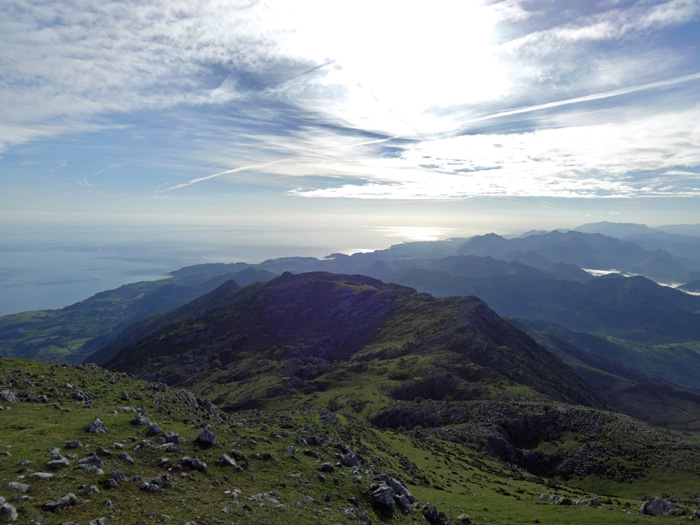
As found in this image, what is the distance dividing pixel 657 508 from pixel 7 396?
230ft

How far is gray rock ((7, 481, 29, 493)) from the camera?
17750 millimetres

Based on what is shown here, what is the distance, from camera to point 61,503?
56.0 ft

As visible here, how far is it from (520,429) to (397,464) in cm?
4952

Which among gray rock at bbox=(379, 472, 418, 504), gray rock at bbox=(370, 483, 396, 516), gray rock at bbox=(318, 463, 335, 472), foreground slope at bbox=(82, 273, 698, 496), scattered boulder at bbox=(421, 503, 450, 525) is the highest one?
gray rock at bbox=(318, 463, 335, 472)

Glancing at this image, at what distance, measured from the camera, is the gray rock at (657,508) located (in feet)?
129

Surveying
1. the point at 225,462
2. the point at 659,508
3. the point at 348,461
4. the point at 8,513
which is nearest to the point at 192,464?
the point at 225,462

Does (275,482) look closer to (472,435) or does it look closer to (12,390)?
(12,390)

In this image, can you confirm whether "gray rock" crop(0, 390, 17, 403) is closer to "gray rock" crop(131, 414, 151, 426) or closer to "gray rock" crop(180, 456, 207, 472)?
"gray rock" crop(131, 414, 151, 426)

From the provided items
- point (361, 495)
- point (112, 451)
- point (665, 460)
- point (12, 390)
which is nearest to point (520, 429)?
point (665, 460)

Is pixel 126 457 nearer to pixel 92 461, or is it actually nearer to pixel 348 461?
pixel 92 461

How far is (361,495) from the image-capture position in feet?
98.9

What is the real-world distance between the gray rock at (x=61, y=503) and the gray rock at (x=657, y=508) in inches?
2174

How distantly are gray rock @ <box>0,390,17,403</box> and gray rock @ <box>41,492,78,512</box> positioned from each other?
23737mm

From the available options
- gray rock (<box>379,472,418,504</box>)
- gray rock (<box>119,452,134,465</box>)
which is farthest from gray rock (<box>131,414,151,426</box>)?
gray rock (<box>379,472,418,504</box>)
